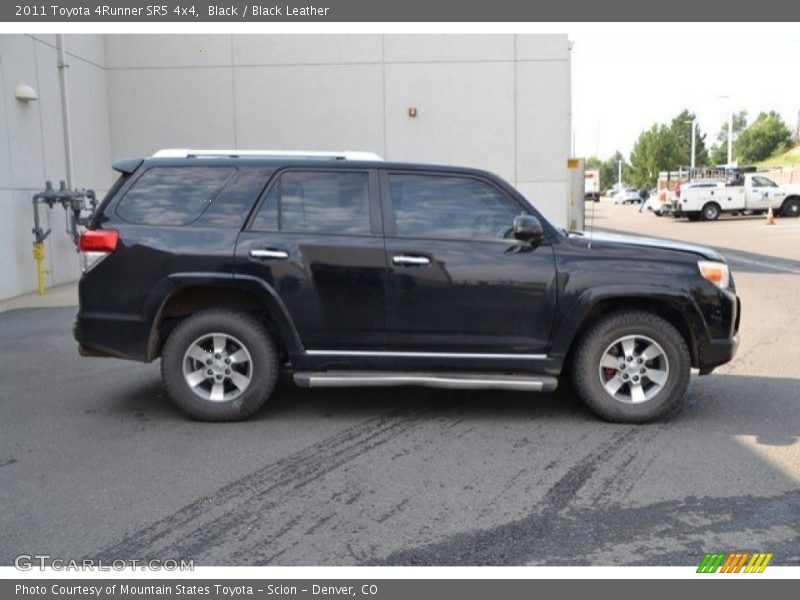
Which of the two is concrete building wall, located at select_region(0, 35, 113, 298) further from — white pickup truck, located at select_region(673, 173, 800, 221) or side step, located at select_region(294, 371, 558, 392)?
white pickup truck, located at select_region(673, 173, 800, 221)

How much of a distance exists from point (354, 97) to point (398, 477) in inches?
504

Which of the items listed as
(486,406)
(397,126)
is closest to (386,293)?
(486,406)

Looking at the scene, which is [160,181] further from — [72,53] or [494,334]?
[72,53]

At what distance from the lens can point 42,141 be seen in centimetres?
1381

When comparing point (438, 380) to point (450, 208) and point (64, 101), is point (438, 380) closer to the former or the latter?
point (450, 208)

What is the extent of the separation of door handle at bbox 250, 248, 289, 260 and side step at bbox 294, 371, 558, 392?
89 cm

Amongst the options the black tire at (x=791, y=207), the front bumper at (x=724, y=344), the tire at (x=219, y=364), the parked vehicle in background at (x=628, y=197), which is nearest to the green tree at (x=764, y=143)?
the parked vehicle in background at (x=628, y=197)

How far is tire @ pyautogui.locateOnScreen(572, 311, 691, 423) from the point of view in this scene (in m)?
5.83

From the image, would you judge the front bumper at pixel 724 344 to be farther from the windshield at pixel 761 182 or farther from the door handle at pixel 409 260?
the windshield at pixel 761 182

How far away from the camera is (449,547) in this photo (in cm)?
389

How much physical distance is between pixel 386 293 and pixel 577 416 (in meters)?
1.81

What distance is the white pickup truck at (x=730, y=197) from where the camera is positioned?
34.1 meters

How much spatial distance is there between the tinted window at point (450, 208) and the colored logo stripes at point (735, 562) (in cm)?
280

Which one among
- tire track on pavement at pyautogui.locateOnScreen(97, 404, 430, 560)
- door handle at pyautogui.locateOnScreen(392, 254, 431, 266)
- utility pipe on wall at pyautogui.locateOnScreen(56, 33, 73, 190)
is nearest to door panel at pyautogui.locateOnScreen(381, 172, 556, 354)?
door handle at pyautogui.locateOnScreen(392, 254, 431, 266)
